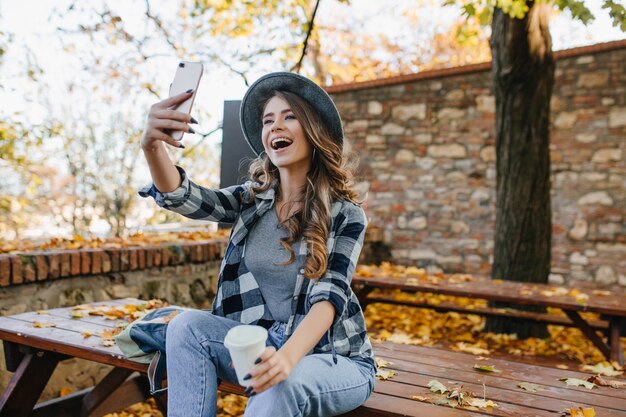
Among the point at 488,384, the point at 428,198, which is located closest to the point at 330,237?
the point at 488,384

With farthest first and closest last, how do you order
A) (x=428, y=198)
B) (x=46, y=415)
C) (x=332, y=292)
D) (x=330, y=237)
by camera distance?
1. (x=428, y=198)
2. (x=46, y=415)
3. (x=330, y=237)
4. (x=332, y=292)

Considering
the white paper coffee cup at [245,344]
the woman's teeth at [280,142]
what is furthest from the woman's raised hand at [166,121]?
the white paper coffee cup at [245,344]

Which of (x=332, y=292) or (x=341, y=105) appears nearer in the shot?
(x=332, y=292)

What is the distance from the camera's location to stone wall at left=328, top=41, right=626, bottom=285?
21.0 feet

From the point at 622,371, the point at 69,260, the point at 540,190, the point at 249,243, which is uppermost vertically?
the point at 540,190

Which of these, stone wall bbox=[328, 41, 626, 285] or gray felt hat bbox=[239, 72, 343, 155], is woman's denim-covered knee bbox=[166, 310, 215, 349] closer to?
gray felt hat bbox=[239, 72, 343, 155]

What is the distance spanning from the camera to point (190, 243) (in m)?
4.29

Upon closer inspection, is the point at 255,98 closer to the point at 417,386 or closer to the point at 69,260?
the point at 417,386

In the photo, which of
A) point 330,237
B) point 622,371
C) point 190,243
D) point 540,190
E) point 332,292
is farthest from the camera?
point 540,190

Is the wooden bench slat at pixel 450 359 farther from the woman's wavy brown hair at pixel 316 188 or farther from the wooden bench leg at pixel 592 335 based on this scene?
the wooden bench leg at pixel 592 335

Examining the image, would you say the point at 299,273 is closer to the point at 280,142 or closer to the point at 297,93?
the point at 280,142

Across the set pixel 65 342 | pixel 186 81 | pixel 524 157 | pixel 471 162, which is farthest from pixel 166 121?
pixel 471 162

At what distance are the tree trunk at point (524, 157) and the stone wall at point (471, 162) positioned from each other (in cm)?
194

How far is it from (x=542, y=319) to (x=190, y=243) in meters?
2.87
